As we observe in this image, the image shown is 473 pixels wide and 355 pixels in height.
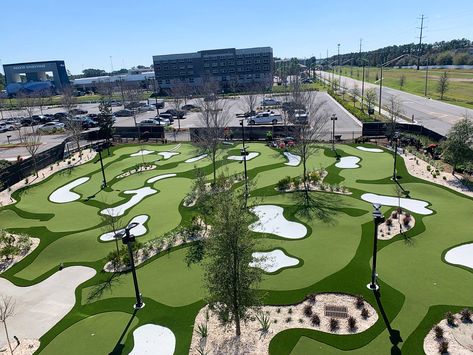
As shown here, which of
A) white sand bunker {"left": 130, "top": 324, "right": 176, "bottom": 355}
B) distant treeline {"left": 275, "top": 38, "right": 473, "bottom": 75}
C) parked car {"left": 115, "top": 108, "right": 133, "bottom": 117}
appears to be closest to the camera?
white sand bunker {"left": 130, "top": 324, "right": 176, "bottom": 355}

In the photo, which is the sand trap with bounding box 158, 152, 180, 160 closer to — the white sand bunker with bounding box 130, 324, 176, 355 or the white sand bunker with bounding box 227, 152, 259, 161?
the white sand bunker with bounding box 227, 152, 259, 161

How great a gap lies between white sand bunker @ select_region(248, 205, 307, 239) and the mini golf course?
0.09 m

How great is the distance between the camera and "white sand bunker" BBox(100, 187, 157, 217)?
89.1 ft

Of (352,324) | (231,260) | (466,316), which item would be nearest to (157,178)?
(231,260)

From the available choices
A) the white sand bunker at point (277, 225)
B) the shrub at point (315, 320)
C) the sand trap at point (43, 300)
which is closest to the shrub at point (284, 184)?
the white sand bunker at point (277, 225)

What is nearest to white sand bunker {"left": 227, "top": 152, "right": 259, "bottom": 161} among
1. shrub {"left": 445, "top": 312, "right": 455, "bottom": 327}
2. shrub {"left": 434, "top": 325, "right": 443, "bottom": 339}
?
shrub {"left": 445, "top": 312, "right": 455, "bottom": 327}

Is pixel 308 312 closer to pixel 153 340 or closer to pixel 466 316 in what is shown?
pixel 466 316

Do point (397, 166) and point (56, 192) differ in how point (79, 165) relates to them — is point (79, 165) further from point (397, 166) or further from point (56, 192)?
point (397, 166)

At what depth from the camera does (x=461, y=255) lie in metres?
18.8

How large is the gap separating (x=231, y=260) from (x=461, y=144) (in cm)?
2524

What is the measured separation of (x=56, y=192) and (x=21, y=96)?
79.2 m

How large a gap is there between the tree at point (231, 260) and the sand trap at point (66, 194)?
2181cm

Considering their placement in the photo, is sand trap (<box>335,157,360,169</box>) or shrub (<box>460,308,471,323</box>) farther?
sand trap (<box>335,157,360,169</box>)

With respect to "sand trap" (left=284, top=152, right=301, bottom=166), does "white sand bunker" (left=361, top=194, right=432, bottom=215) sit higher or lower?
lower
